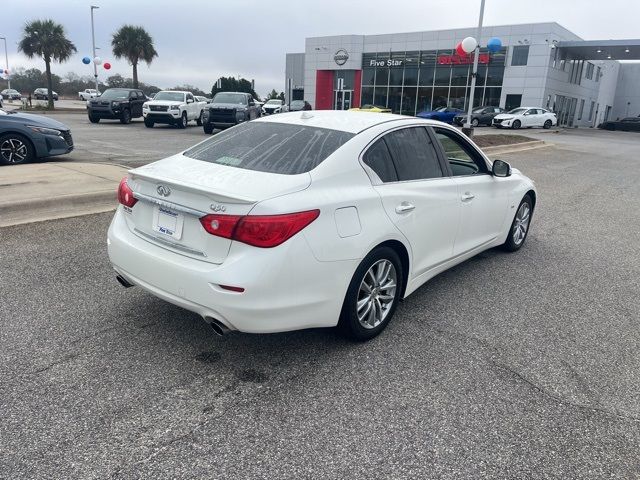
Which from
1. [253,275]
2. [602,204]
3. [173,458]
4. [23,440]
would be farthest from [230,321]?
[602,204]

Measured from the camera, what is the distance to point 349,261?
328 centimetres

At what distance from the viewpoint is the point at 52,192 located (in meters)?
7.12

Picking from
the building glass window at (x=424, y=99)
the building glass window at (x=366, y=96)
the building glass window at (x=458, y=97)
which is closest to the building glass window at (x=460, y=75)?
the building glass window at (x=458, y=97)

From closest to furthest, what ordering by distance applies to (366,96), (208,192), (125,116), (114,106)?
1. (208,192)
2. (114,106)
3. (125,116)
4. (366,96)

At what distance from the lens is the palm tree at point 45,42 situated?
42.3m

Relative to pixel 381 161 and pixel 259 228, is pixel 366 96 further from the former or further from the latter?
pixel 259 228

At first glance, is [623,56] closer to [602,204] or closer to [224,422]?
[602,204]

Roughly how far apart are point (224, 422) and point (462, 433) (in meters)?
1.29

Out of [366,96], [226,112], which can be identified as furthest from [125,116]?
[366,96]

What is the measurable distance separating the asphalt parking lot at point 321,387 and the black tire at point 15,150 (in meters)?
5.53

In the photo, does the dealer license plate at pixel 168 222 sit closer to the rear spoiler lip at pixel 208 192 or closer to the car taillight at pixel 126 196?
the rear spoiler lip at pixel 208 192

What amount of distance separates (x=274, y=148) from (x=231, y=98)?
19905 millimetres

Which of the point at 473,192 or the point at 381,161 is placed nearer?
the point at 381,161

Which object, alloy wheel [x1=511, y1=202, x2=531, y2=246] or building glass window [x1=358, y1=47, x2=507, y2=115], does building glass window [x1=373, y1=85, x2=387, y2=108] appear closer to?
building glass window [x1=358, y1=47, x2=507, y2=115]
